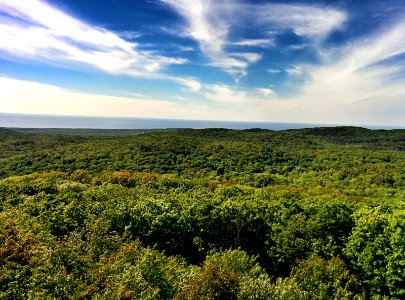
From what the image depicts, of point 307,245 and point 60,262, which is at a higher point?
point 60,262

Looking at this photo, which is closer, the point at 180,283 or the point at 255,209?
the point at 180,283

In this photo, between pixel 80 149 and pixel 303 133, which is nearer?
pixel 80 149

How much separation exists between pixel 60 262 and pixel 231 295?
12.0 metres

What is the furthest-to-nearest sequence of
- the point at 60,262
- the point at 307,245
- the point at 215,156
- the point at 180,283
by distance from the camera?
the point at 215,156 → the point at 307,245 → the point at 60,262 → the point at 180,283

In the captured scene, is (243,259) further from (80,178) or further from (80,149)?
(80,149)

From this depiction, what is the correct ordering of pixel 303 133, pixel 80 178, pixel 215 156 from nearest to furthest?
pixel 80 178 → pixel 215 156 → pixel 303 133

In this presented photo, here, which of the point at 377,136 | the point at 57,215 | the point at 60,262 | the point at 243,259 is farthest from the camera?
the point at 377,136

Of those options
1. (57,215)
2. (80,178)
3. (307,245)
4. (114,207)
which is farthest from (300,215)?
(80,178)

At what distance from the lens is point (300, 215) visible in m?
34.0

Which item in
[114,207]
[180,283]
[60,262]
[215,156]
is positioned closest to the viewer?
[180,283]

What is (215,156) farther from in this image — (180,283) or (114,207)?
(180,283)

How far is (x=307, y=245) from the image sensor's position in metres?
31.1

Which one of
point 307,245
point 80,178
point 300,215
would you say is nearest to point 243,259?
point 307,245

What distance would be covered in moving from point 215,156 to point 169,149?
1883 cm
